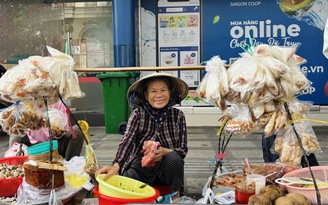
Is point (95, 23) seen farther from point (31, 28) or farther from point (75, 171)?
point (75, 171)

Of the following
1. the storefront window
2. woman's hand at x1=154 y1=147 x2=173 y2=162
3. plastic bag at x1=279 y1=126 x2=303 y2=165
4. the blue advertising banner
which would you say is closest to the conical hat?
woman's hand at x1=154 y1=147 x2=173 y2=162

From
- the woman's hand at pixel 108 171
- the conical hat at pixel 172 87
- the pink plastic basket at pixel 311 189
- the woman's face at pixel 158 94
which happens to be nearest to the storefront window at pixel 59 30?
the conical hat at pixel 172 87

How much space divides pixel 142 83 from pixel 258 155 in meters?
2.55

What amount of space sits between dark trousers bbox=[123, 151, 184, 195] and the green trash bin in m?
3.24

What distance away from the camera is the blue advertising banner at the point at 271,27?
6508 millimetres

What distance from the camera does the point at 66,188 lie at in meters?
2.41

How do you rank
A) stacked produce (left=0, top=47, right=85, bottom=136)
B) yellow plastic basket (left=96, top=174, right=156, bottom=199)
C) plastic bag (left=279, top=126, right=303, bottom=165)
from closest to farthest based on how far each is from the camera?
Result: yellow plastic basket (left=96, top=174, right=156, bottom=199), plastic bag (left=279, top=126, right=303, bottom=165), stacked produce (left=0, top=47, right=85, bottom=136)

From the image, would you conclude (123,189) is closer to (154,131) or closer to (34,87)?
(154,131)

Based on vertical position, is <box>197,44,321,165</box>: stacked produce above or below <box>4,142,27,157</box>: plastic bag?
above

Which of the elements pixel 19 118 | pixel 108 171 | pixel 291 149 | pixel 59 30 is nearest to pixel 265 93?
pixel 291 149

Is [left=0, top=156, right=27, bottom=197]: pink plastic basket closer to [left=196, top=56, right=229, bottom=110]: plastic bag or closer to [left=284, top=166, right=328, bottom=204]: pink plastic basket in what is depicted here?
[left=196, top=56, right=229, bottom=110]: plastic bag

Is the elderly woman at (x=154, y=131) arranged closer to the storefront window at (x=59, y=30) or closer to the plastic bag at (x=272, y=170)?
the plastic bag at (x=272, y=170)

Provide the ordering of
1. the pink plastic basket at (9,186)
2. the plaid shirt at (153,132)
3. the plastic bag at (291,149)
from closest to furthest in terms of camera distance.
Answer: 1. the plastic bag at (291,149)
2. the pink plastic basket at (9,186)
3. the plaid shirt at (153,132)

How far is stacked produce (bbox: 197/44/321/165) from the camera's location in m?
1.97
